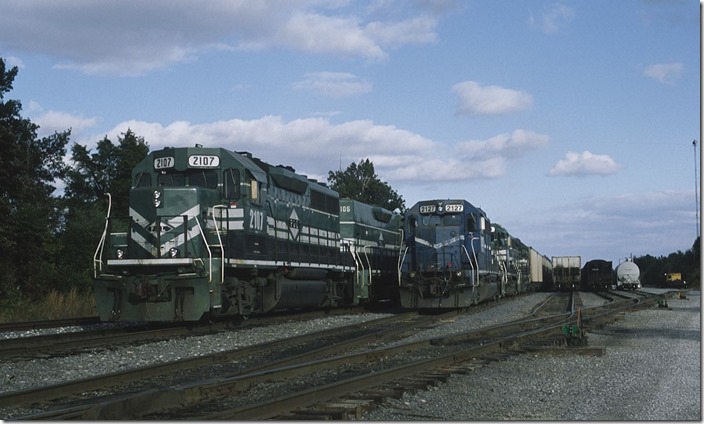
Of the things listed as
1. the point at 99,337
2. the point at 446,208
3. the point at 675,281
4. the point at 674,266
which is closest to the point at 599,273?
the point at 675,281

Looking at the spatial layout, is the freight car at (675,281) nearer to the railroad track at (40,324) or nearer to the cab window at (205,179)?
the railroad track at (40,324)

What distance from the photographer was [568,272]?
5612 cm

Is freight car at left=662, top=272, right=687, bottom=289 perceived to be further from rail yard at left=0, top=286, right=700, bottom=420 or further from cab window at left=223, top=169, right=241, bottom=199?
cab window at left=223, top=169, right=241, bottom=199

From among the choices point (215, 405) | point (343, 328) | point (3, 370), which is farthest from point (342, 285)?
point (215, 405)

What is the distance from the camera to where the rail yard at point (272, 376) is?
704 centimetres

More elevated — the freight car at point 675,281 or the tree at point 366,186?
the tree at point 366,186

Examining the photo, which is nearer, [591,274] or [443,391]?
[443,391]

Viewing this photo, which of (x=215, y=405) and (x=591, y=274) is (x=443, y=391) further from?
(x=591, y=274)

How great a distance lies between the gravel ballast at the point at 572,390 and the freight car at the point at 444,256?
1018cm

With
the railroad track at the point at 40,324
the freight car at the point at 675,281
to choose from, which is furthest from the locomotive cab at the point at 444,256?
the freight car at the point at 675,281

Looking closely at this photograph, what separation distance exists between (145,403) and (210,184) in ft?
33.2

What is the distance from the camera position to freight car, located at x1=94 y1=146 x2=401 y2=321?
15227mm

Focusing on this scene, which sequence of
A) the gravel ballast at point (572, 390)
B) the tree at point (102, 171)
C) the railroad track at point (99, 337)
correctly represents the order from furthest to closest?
1. the tree at point (102, 171)
2. the railroad track at point (99, 337)
3. the gravel ballast at point (572, 390)

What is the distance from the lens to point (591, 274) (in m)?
57.6
